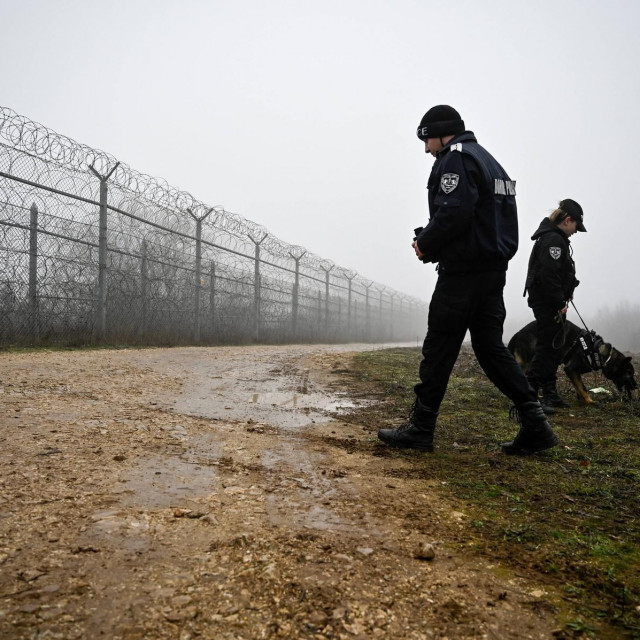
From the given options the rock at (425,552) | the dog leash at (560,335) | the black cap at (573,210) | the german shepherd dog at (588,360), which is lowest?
the rock at (425,552)

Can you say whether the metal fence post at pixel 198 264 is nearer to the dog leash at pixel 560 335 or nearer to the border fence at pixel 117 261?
the border fence at pixel 117 261

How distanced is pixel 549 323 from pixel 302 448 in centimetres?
267

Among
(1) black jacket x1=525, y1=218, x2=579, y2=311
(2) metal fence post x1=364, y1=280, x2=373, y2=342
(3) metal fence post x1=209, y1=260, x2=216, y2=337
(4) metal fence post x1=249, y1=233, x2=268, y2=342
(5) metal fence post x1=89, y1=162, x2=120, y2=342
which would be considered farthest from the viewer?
(2) metal fence post x1=364, y1=280, x2=373, y2=342

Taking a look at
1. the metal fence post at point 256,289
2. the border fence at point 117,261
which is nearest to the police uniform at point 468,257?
the border fence at point 117,261

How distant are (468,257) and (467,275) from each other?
10cm

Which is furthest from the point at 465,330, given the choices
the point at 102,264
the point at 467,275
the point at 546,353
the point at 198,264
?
the point at 198,264

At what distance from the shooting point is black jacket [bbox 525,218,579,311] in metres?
4.29

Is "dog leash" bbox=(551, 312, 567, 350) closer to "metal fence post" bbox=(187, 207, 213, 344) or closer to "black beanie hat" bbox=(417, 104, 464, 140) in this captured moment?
"black beanie hat" bbox=(417, 104, 464, 140)

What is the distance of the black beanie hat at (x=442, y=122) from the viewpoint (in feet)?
9.28

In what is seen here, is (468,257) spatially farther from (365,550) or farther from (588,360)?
(588,360)

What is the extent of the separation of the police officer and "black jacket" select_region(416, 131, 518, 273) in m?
1.79

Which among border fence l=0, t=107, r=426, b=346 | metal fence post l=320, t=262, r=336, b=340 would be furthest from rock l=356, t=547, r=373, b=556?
metal fence post l=320, t=262, r=336, b=340

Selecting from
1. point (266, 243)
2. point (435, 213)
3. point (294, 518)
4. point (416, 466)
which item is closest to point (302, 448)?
point (416, 466)

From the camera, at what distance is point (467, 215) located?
8.33 feet
